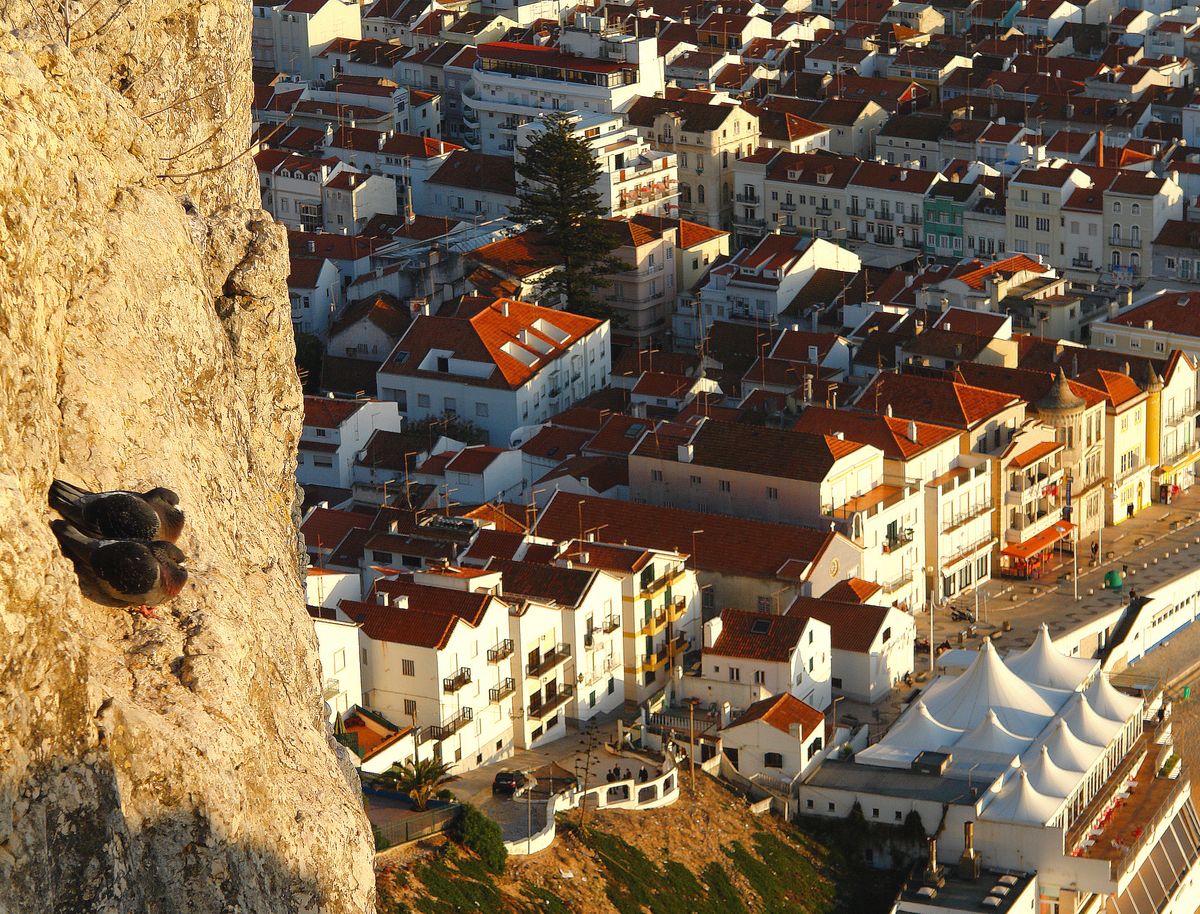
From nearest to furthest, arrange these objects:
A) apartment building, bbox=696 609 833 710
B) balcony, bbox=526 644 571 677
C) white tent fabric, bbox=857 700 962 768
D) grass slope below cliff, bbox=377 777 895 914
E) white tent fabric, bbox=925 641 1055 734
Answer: grass slope below cliff, bbox=377 777 895 914 → balcony, bbox=526 644 571 677 → white tent fabric, bbox=857 700 962 768 → white tent fabric, bbox=925 641 1055 734 → apartment building, bbox=696 609 833 710

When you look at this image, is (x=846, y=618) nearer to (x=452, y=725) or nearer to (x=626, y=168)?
(x=452, y=725)

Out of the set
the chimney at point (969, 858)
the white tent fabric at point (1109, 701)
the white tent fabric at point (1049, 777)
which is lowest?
the chimney at point (969, 858)

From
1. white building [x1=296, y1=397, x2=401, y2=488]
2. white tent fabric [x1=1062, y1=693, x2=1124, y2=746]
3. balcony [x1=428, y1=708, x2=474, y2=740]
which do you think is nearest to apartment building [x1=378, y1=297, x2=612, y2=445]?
white building [x1=296, y1=397, x2=401, y2=488]

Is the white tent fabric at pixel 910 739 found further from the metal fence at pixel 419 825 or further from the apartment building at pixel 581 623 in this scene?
the metal fence at pixel 419 825

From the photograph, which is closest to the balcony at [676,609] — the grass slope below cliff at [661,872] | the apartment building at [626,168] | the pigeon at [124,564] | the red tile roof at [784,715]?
the red tile roof at [784,715]

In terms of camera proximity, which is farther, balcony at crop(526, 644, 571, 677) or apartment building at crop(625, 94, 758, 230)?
apartment building at crop(625, 94, 758, 230)

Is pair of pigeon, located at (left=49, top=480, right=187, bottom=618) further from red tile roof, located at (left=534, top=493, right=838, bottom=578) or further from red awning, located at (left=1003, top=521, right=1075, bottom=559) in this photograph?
red awning, located at (left=1003, top=521, right=1075, bottom=559)
